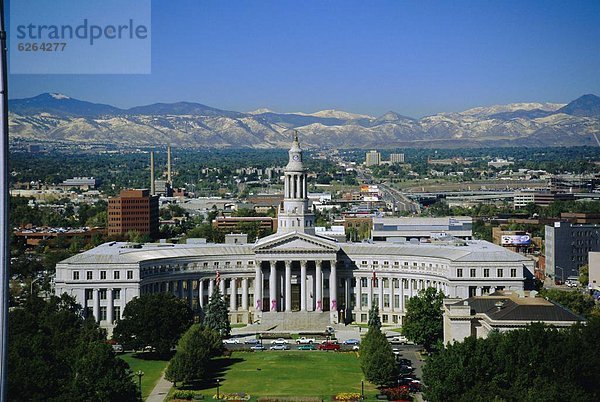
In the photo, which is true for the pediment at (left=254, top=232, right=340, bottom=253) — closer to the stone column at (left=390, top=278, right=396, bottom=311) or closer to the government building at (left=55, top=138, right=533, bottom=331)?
the government building at (left=55, top=138, right=533, bottom=331)

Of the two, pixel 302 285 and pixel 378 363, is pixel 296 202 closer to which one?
pixel 302 285

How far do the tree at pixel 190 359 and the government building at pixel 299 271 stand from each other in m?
22.1

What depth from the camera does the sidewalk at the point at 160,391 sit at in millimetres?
67625

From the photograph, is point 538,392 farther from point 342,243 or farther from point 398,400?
point 342,243

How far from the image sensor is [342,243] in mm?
107750

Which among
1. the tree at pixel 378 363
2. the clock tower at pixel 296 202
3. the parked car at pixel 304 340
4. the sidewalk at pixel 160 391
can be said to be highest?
the clock tower at pixel 296 202

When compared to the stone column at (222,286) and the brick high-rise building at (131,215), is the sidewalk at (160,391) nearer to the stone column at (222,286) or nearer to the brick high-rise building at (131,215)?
the stone column at (222,286)

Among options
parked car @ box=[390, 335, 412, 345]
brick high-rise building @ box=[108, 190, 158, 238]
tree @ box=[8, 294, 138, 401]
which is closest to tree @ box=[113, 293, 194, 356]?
tree @ box=[8, 294, 138, 401]

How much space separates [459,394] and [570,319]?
14.1m

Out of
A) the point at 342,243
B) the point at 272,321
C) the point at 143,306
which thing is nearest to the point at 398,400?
the point at 143,306

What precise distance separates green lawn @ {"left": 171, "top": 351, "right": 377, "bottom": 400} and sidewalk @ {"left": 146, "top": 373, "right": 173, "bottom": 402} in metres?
2.07

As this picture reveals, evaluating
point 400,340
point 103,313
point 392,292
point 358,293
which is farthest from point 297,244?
point 103,313

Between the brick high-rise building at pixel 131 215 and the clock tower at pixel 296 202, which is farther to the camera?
the brick high-rise building at pixel 131 215

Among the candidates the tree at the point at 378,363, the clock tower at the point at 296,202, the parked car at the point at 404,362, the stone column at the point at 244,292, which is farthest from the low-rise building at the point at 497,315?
the stone column at the point at 244,292
